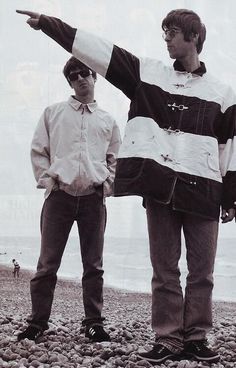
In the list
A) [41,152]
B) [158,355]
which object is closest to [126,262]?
[41,152]

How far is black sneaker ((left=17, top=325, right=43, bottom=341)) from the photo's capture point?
2943 millimetres

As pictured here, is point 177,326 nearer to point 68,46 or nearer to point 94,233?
point 94,233

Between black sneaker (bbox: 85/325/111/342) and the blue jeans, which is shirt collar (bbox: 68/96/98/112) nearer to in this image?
the blue jeans

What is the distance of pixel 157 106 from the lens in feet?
8.57

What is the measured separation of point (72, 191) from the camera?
3.05m

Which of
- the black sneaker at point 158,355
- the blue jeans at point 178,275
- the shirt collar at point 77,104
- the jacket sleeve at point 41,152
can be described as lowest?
the black sneaker at point 158,355

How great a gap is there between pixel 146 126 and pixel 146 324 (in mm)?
2071

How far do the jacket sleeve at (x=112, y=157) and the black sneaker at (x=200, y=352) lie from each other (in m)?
0.95

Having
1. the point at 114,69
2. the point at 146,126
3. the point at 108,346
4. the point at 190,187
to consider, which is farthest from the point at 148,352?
the point at 114,69

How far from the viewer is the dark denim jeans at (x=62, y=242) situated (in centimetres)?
304

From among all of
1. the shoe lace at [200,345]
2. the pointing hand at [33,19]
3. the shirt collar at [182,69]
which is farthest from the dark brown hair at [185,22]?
the shoe lace at [200,345]

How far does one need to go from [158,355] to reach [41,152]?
131cm

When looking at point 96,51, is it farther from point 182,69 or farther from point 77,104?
point 77,104

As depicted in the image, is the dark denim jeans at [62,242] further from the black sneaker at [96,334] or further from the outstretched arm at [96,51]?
the outstretched arm at [96,51]
